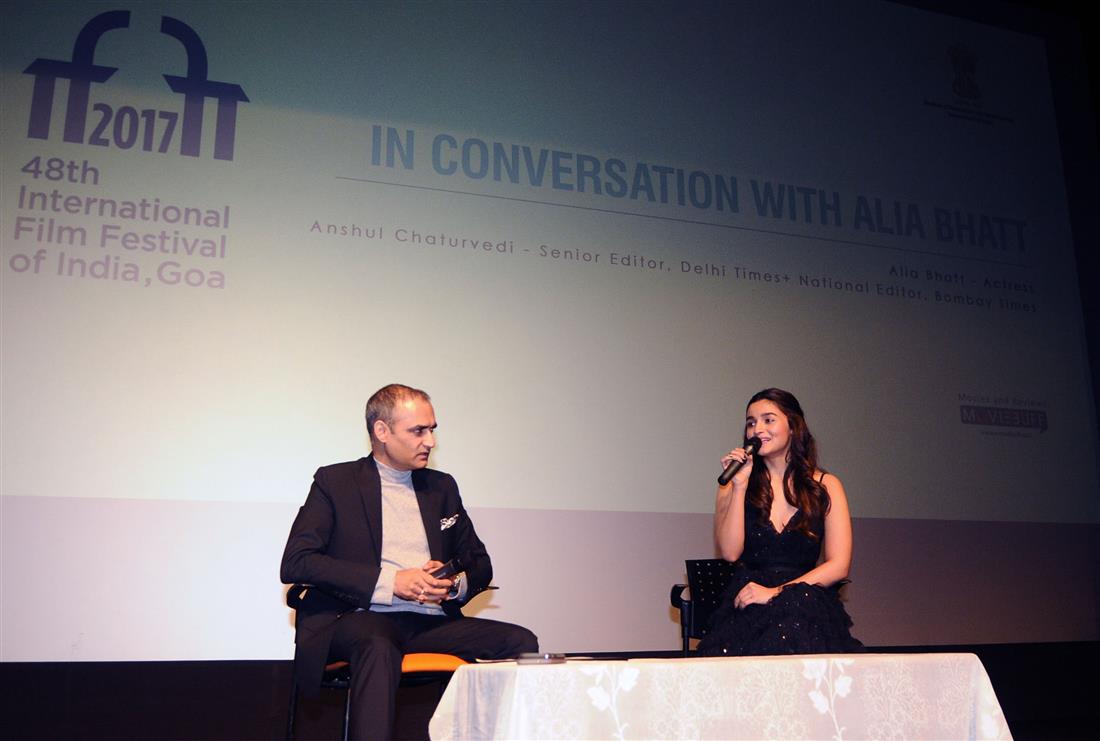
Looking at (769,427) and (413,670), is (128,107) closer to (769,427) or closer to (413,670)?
(413,670)

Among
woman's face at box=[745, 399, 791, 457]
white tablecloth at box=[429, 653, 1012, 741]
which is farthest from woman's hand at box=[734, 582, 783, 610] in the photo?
white tablecloth at box=[429, 653, 1012, 741]

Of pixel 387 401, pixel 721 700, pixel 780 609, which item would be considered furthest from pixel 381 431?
pixel 721 700

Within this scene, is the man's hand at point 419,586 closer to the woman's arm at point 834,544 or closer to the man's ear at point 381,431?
the man's ear at point 381,431

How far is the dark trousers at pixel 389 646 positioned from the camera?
2.48 meters

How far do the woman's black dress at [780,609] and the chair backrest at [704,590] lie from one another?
0.33 metres

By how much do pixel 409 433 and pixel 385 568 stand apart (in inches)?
16.5

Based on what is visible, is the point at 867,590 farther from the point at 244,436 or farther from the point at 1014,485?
the point at 244,436

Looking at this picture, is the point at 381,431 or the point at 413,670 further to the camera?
the point at 381,431

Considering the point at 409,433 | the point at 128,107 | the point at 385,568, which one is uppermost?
the point at 128,107

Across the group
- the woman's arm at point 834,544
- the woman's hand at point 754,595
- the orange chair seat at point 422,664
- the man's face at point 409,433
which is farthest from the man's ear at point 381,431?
the woman's arm at point 834,544

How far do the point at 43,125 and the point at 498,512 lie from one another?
2.08 m

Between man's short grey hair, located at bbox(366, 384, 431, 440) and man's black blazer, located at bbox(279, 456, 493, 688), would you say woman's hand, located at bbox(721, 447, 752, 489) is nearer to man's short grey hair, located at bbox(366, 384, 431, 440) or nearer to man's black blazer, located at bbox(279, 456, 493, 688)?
man's black blazer, located at bbox(279, 456, 493, 688)

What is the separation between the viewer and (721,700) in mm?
1813

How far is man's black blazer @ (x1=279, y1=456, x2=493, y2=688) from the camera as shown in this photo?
9.00ft
